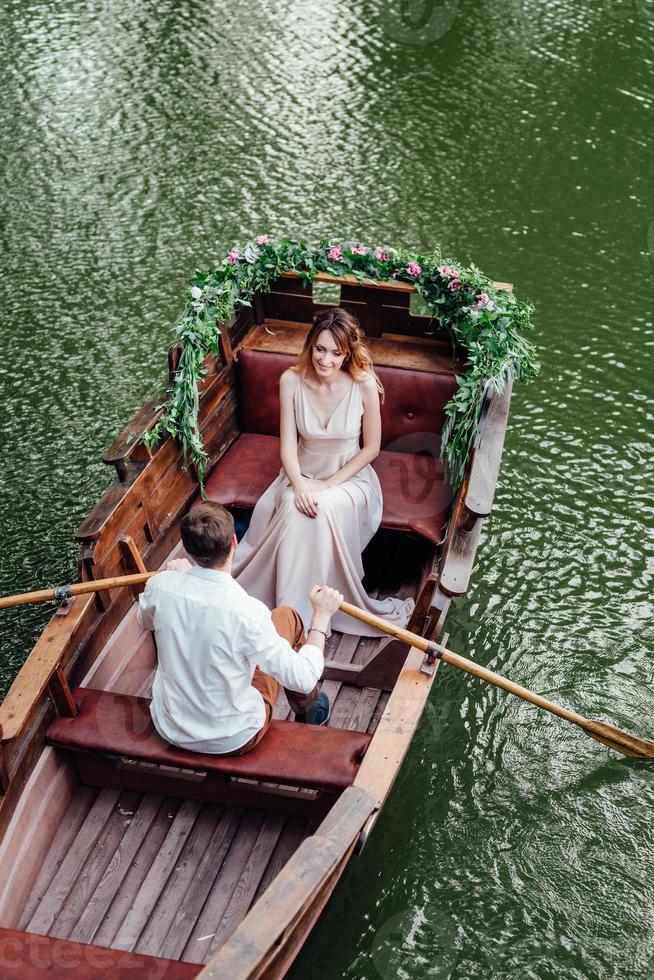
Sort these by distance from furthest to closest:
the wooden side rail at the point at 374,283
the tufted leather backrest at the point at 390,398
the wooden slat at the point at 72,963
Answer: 1. the wooden side rail at the point at 374,283
2. the tufted leather backrest at the point at 390,398
3. the wooden slat at the point at 72,963

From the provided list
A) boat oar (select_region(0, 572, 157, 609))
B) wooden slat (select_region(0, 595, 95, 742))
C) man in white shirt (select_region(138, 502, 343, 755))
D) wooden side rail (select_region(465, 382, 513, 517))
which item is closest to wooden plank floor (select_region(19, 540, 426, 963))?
man in white shirt (select_region(138, 502, 343, 755))

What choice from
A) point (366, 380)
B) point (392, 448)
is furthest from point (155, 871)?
point (392, 448)

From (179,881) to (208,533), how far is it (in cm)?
175

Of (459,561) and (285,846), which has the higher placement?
(459,561)

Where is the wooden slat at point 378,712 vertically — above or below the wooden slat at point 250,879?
above

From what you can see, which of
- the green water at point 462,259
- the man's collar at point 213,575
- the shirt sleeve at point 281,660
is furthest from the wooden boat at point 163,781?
the man's collar at point 213,575

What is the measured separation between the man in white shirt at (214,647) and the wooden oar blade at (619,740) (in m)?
1.90

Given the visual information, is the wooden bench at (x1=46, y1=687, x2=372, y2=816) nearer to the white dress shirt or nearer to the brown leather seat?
the brown leather seat

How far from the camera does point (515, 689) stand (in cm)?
480

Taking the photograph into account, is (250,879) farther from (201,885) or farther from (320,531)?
(320,531)

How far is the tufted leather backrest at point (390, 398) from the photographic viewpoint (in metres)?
6.08

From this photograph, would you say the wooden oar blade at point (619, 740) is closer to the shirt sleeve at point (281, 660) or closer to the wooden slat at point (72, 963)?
the shirt sleeve at point (281, 660)

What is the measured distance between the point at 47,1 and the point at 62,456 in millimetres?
9044

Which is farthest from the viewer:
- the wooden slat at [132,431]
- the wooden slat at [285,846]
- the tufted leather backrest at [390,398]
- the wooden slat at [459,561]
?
the tufted leather backrest at [390,398]
